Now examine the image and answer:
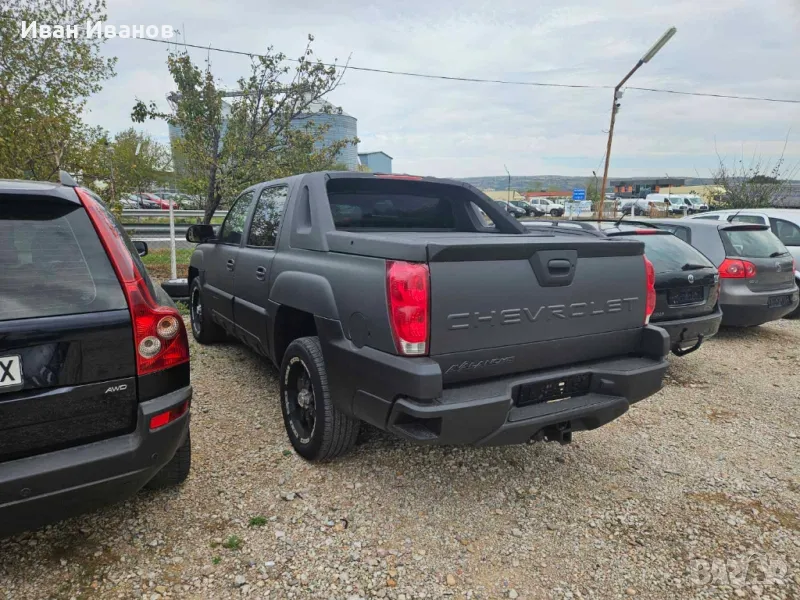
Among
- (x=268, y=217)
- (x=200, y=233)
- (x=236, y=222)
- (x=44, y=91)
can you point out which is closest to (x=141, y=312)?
(x=268, y=217)

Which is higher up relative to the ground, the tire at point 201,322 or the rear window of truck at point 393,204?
the rear window of truck at point 393,204

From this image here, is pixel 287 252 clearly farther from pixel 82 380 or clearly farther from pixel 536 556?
pixel 536 556

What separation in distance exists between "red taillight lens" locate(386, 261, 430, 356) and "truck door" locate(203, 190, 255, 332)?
2421 mm

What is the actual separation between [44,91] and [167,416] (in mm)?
10213

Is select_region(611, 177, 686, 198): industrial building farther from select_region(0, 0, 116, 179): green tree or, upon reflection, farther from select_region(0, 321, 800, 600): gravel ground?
select_region(0, 321, 800, 600): gravel ground

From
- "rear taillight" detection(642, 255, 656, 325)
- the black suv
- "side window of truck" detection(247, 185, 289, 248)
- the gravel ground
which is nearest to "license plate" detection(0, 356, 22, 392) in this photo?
the black suv

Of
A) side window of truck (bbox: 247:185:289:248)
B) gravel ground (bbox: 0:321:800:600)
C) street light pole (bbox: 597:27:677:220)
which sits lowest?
gravel ground (bbox: 0:321:800:600)

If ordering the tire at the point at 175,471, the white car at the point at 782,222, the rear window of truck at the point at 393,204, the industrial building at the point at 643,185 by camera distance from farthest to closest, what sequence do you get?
1. the industrial building at the point at 643,185
2. the white car at the point at 782,222
3. the rear window of truck at the point at 393,204
4. the tire at the point at 175,471

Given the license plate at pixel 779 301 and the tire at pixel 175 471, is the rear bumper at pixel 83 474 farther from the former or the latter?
the license plate at pixel 779 301

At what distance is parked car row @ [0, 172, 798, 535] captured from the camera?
1.91m

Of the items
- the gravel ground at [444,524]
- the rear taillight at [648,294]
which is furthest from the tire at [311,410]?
the rear taillight at [648,294]

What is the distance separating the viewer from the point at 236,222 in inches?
184

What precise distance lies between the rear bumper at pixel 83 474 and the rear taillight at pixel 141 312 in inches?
6.8

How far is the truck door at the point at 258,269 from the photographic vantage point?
3.71 m
